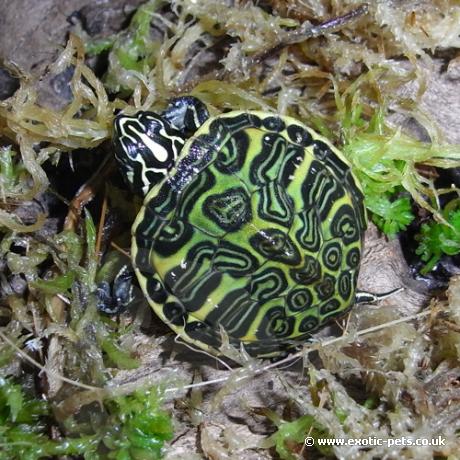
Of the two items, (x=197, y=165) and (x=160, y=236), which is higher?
(x=197, y=165)

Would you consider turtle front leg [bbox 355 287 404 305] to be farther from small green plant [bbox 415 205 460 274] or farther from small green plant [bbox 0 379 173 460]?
small green plant [bbox 0 379 173 460]

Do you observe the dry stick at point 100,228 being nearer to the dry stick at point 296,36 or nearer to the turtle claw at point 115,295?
the turtle claw at point 115,295

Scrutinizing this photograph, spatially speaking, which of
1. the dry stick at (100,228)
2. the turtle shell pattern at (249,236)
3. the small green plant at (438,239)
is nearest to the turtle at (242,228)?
the turtle shell pattern at (249,236)

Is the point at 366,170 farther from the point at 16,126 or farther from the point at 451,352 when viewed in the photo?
the point at 16,126

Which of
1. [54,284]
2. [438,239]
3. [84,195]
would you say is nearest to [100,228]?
[84,195]

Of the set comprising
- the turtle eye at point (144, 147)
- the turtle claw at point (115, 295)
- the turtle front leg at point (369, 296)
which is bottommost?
the turtle front leg at point (369, 296)

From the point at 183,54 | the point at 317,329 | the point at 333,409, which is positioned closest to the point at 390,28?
the point at 183,54
